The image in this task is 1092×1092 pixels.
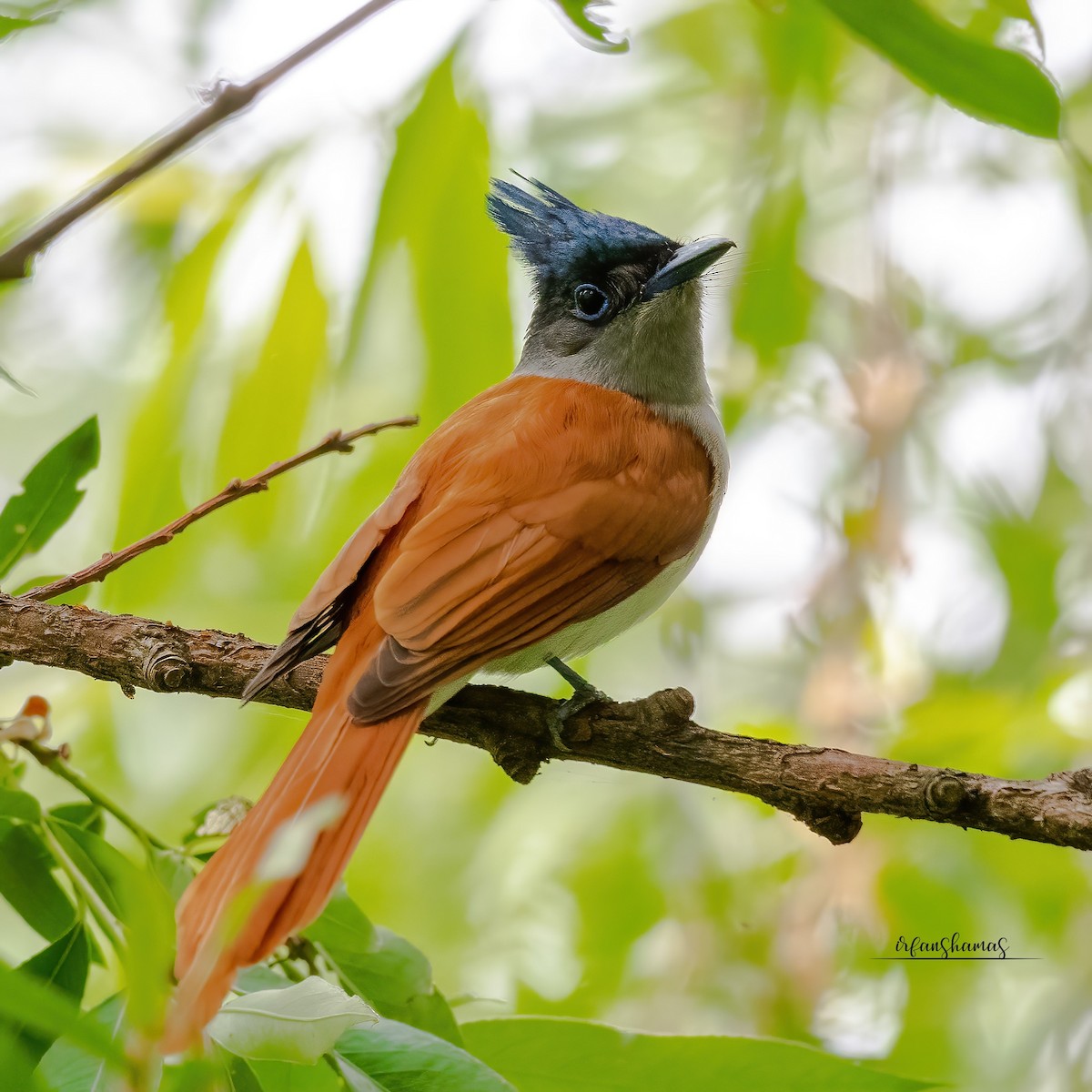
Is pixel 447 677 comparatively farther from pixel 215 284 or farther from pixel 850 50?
pixel 850 50

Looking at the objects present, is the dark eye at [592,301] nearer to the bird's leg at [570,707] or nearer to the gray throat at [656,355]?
the gray throat at [656,355]

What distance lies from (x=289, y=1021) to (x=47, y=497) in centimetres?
125

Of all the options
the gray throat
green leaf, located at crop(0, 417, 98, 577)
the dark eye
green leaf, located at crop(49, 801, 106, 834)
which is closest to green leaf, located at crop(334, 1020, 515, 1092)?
green leaf, located at crop(49, 801, 106, 834)

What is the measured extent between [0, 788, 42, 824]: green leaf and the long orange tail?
0.26m

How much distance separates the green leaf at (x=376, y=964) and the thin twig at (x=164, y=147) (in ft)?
4.24

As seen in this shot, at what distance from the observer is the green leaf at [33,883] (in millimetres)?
1908

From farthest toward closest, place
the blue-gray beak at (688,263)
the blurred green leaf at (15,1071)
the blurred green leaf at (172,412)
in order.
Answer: the blue-gray beak at (688,263) < the blurred green leaf at (172,412) < the blurred green leaf at (15,1071)

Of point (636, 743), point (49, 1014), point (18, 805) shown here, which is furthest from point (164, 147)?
point (636, 743)

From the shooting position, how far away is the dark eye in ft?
11.8

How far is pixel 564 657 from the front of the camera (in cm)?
299

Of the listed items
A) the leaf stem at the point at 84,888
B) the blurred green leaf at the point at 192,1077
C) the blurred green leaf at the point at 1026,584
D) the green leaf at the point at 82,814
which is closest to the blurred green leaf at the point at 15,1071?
the blurred green leaf at the point at 192,1077

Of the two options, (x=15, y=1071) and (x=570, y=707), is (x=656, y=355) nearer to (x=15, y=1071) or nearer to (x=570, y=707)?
(x=570, y=707)

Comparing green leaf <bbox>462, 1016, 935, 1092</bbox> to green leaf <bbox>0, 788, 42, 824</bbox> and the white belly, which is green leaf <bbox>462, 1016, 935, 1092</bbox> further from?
green leaf <bbox>0, 788, 42, 824</bbox>

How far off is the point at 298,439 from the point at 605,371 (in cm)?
97
